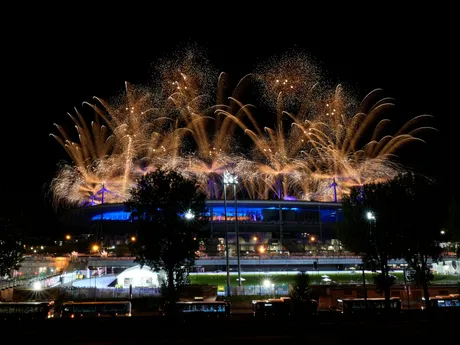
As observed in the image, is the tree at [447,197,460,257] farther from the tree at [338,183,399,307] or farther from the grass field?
the tree at [338,183,399,307]

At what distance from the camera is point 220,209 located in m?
117

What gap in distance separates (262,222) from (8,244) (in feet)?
265

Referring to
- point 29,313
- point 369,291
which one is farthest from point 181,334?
point 369,291

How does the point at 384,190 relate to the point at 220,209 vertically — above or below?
below

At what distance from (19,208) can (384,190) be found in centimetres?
3833

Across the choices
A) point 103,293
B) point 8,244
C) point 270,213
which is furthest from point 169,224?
point 270,213

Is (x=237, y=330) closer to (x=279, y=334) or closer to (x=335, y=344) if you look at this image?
(x=279, y=334)

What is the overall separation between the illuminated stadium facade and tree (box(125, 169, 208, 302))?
239 feet

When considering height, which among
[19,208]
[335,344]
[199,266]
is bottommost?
[335,344]

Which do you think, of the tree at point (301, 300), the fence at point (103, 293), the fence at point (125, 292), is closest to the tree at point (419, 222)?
the tree at point (301, 300)

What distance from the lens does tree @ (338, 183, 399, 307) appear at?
138ft

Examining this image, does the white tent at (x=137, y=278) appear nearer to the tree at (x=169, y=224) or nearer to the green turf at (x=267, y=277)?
the green turf at (x=267, y=277)

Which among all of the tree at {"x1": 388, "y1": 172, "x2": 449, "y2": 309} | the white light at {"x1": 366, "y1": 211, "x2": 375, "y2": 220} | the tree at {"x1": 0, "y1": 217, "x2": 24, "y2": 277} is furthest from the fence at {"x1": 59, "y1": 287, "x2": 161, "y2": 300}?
the tree at {"x1": 388, "y1": 172, "x2": 449, "y2": 309}

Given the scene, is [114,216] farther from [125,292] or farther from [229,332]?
[229,332]
